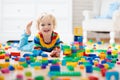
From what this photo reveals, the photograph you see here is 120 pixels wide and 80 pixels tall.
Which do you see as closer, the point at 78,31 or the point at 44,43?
the point at 78,31

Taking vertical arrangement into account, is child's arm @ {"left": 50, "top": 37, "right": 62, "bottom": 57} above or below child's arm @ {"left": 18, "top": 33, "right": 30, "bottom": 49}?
below

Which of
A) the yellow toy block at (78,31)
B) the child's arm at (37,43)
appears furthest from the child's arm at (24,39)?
the yellow toy block at (78,31)

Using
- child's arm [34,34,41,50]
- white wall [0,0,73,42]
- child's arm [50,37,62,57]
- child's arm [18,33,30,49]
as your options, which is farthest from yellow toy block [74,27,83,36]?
white wall [0,0,73,42]

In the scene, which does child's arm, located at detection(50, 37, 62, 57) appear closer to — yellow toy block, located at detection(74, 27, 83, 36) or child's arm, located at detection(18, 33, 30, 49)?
yellow toy block, located at detection(74, 27, 83, 36)

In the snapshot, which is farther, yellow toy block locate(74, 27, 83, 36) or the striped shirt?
the striped shirt

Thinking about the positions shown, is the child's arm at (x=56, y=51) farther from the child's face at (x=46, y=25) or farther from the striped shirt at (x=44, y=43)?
the child's face at (x=46, y=25)

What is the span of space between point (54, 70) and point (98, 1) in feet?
8.66

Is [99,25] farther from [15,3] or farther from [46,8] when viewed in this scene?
[15,3]

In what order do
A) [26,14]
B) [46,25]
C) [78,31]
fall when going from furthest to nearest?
[26,14] < [46,25] < [78,31]

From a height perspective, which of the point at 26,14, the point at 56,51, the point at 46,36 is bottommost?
the point at 56,51

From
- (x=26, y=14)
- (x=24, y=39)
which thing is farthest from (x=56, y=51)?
(x=26, y=14)

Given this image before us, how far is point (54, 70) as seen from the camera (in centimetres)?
129

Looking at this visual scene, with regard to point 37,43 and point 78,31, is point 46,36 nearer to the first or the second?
point 37,43

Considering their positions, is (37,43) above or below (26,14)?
below
